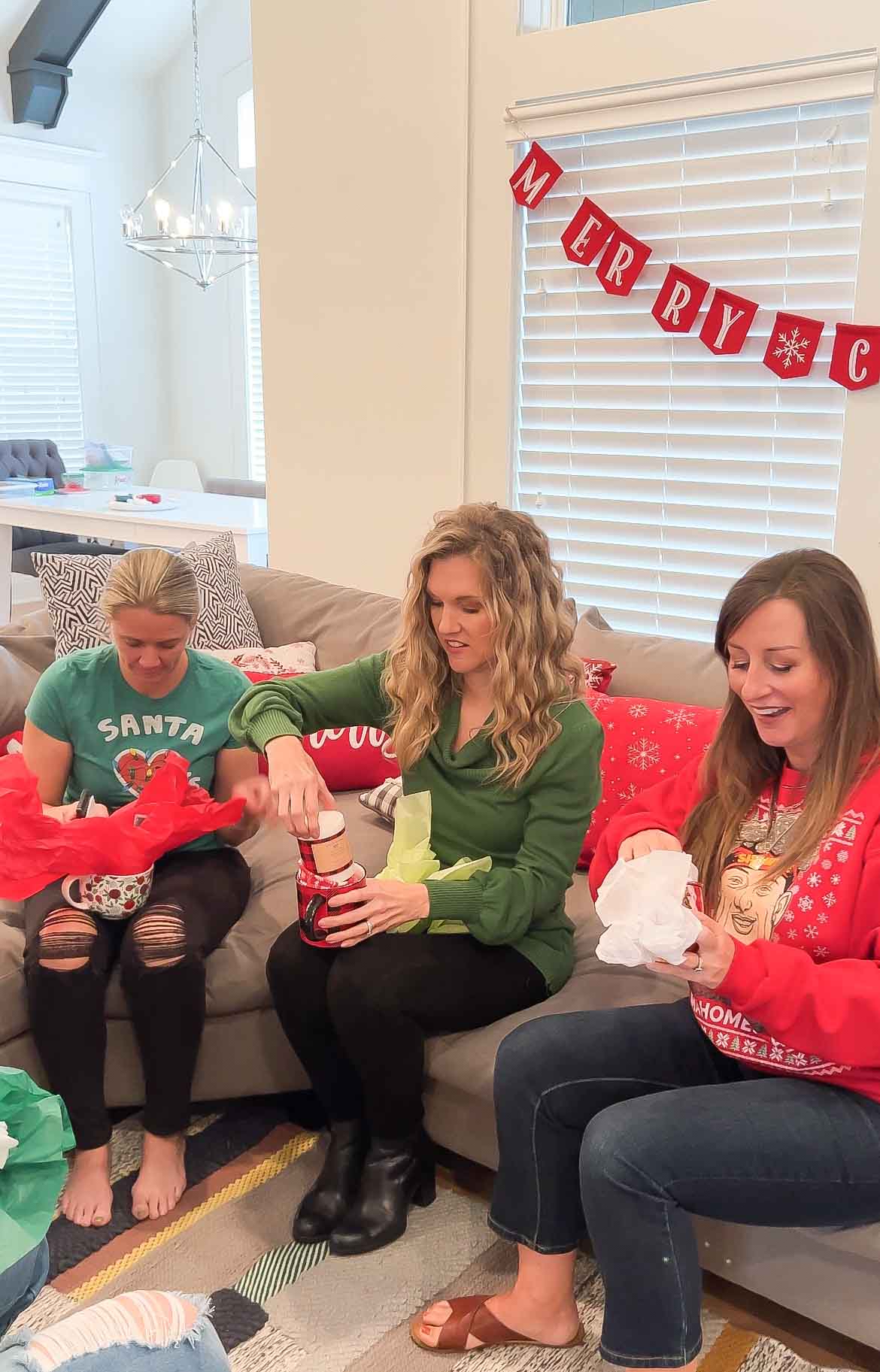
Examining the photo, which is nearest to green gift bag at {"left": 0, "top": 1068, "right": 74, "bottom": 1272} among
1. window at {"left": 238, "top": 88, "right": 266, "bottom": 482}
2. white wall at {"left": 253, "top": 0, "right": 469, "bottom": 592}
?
white wall at {"left": 253, "top": 0, "right": 469, "bottom": 592}

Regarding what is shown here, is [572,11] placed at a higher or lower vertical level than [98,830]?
higher

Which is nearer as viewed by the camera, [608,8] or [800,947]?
[800,947]

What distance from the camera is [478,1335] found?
1.51 m

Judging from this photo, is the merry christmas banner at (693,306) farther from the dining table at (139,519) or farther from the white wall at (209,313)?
the white wall at (209,313)

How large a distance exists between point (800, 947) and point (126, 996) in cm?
104

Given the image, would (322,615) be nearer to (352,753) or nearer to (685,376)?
(352,753)

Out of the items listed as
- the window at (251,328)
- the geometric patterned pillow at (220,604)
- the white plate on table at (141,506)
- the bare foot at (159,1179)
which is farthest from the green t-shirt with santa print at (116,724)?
the window at (251,328)

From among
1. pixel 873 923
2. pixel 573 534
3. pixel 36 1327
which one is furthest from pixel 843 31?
pixel 36 1327

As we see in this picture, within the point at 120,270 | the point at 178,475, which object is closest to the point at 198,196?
the point at 120,270

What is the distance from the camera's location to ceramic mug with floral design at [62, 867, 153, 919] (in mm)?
1765

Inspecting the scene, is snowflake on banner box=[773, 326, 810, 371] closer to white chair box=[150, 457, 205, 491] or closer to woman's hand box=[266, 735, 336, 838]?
woman's hand box=[266, 735, 336, 838]

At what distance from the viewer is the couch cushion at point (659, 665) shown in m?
2.26

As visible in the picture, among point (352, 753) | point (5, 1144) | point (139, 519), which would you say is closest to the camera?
point (5, 1144)

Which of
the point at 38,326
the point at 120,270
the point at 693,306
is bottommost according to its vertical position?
the point at 693,306
